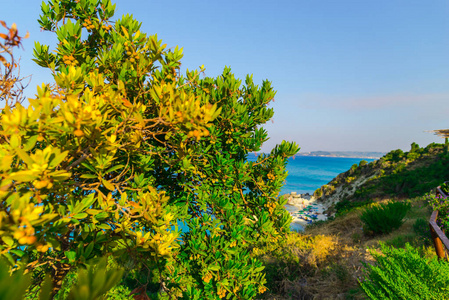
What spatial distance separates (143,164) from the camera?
8.92 ft

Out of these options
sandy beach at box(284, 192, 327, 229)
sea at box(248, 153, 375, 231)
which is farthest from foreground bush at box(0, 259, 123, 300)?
sandy beach at box(284, 192, 327, 229)

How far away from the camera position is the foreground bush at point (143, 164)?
1623mm

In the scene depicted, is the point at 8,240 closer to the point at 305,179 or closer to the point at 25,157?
the point at 25,157

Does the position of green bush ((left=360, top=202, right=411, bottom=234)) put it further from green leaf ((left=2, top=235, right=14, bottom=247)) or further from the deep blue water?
green leaf ((left=2, top=235, right=14, bottom=247))

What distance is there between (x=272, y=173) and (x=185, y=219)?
58.8 inches

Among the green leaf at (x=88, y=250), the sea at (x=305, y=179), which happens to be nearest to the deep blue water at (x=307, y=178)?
the sea at (x=305, y=179)

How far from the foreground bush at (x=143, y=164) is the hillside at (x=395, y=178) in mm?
15487

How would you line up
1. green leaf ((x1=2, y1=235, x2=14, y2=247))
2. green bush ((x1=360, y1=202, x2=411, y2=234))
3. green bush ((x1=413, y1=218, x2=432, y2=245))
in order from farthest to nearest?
green bush ((x1=360, y1=202, x2=411, y2=234)), green bush ((x1=413, y1=218, x2=432, y2=245)), green leaf ((x1=2, y1=235, x2=14, y2=247))

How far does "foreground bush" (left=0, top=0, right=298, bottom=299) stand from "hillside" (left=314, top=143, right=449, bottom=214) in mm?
15487

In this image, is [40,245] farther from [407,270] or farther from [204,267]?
[407,270]

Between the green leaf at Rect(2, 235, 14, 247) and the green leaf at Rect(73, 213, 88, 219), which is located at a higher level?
the green leaf at Rect(73, 213, 88, 219)

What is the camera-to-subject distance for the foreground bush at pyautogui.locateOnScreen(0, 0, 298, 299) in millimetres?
1623

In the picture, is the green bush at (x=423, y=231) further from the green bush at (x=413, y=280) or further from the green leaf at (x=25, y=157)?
the green leaf at (x=25, y=157)

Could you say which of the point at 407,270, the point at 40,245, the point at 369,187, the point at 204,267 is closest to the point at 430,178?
the point at 369,187
